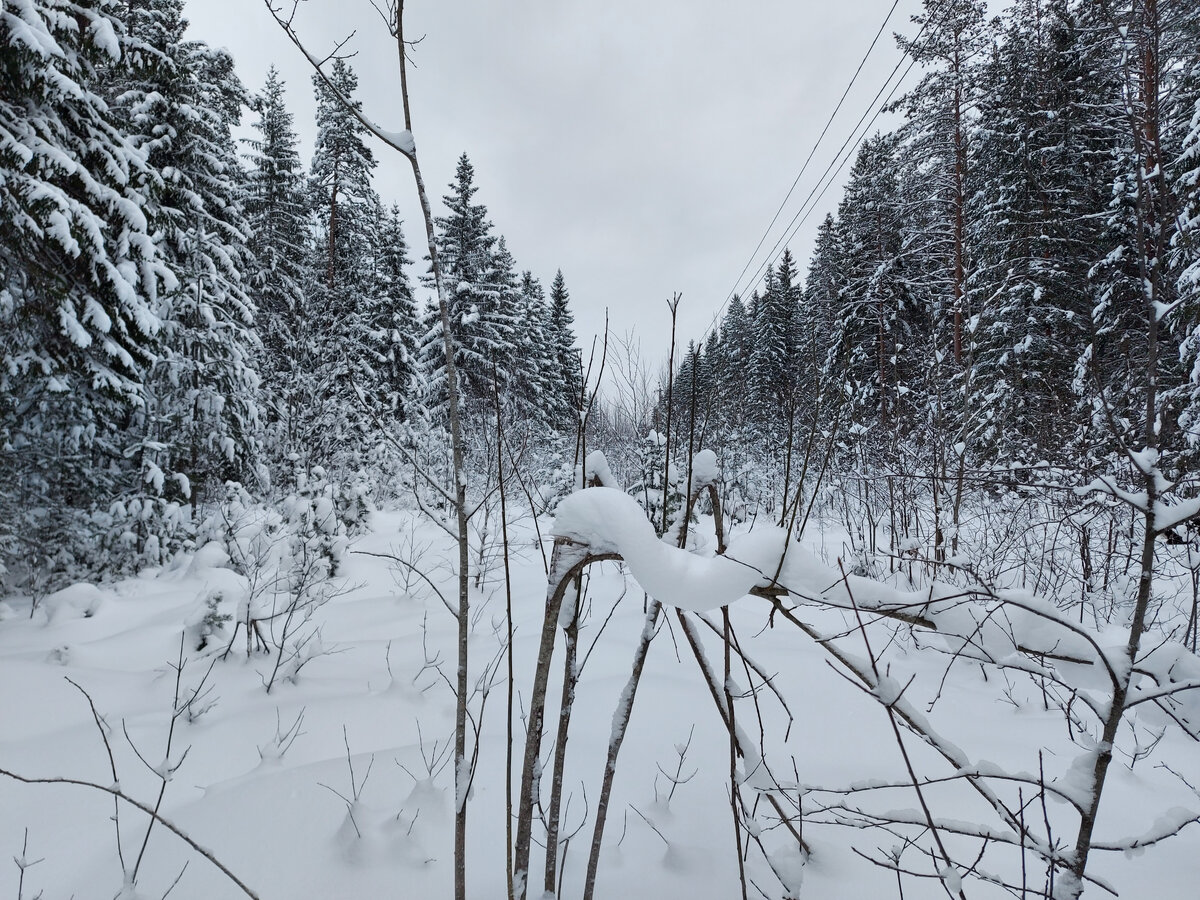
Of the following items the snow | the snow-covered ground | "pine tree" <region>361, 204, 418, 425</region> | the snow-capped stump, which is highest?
"pine tree" <region>361, 204, 418, 425</region>

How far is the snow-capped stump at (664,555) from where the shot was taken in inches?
30.3

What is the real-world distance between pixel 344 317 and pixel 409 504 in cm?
619

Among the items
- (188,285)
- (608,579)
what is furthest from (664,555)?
Answer: (188,285)

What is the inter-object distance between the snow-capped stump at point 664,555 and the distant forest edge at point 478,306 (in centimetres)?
21

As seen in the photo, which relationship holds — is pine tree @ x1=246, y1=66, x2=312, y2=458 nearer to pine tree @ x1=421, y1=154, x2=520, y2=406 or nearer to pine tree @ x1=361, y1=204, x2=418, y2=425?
pine tree @ x1=361, y1=204, x2=418, y2=425

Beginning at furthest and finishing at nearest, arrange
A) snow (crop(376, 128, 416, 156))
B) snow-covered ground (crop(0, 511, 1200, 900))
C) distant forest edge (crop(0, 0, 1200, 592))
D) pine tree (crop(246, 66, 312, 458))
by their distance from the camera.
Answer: pine tree (crop(246, 66, 312, 458)) → distant forest edge (crop(0, 0, 1200, 592)) → snow-covered ground (crop(0, 511, 1200, 900)) → snow (crop(376, 128, 416, 156))

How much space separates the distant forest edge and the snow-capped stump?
0.21 m

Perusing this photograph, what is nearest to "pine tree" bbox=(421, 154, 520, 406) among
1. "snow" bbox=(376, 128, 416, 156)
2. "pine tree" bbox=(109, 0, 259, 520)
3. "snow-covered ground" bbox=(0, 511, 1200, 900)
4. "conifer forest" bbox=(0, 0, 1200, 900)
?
"conifer forest" bbox=(0, 0, 1200, 900)

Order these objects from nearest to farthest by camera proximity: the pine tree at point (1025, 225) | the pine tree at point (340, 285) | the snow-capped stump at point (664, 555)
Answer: the snow-capped stump at point (664, 555) → the pine tree at point (1025, 225) → the pine tree at point (340, 285)

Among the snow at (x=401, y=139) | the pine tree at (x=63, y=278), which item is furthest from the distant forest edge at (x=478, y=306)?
the snow at (x=401, y=139)

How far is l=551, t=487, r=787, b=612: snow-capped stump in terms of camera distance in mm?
770

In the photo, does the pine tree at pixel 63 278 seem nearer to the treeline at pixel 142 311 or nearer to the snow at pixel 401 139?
the treeline at pixel 142 311

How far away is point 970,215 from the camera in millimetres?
11367

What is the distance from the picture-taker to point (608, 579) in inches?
201
